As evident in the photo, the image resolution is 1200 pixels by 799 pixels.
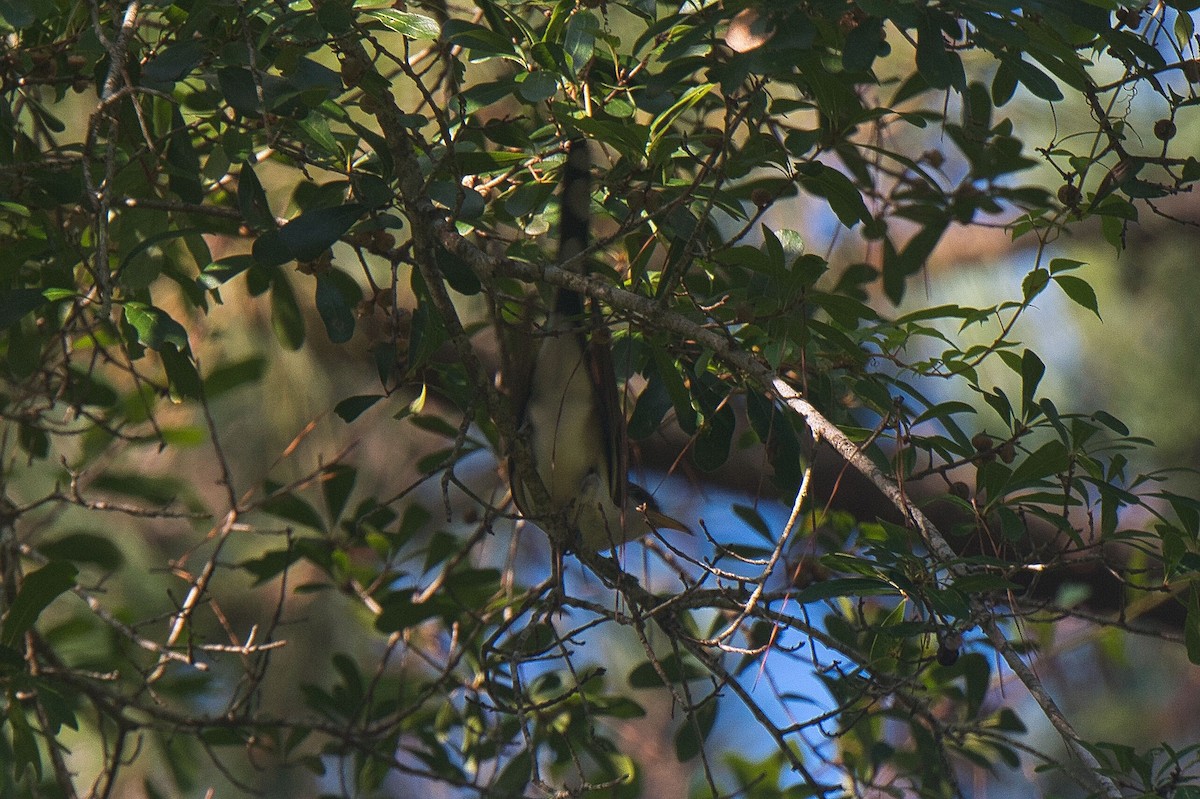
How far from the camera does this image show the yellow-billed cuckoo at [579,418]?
1.61m

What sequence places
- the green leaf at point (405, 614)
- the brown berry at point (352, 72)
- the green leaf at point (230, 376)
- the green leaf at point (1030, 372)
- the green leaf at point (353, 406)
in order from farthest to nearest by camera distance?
the green leaf at point (230, 376) < the green leaf at point (405, 614) < the green leaf at point (353, 406) < the green leaf at point (1030, 372) < the brown berry at point (352, 72)

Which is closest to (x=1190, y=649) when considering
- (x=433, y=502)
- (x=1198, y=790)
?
(x=1198, y=790)

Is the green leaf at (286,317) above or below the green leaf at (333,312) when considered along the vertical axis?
above

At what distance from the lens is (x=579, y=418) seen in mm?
2027

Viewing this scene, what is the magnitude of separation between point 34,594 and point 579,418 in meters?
0.91

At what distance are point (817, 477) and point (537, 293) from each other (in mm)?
1073

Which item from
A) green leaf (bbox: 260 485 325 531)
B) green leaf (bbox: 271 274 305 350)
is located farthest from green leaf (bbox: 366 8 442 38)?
green leaf (bbox: 260 485 325 531)

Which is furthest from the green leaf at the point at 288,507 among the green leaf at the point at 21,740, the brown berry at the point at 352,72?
the brown berry at the point at 352,72

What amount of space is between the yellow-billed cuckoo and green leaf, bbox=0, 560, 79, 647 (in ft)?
2.20

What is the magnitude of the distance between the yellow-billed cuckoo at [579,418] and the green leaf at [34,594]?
670mm

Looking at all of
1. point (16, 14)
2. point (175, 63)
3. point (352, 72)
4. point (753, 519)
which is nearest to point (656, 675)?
point (753, 519)

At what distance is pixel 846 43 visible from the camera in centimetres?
110

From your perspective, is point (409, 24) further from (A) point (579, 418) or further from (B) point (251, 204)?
(A) point (579, 418)

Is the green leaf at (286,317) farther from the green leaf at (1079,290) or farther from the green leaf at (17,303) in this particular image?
the green leaf at (1079,290)
